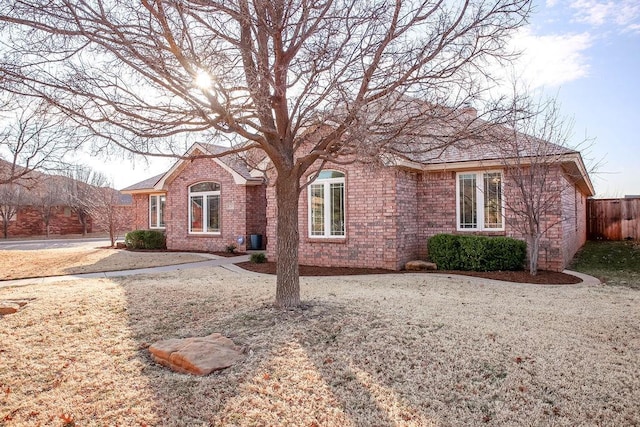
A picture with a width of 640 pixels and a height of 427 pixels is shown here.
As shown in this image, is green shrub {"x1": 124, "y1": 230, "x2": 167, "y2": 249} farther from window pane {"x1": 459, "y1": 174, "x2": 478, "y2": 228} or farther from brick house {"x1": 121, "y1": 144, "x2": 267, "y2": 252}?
window pane {"x1": 459, "y1": 174, "x2": 478, "y2": 228}

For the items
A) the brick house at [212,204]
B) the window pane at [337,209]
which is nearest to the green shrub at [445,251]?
the window pane at [337,209]

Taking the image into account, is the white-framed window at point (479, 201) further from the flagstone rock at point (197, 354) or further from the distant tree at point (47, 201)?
the distant tree at point (47, 201)

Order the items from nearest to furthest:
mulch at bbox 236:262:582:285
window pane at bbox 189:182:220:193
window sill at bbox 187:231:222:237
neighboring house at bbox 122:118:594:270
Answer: mulch at bbox 236:262:582:285 < neighboring house at bbox 122:118:594:270 < window sill at bbox 187:231:222:237 < window pane at bbox 189:182:220:193

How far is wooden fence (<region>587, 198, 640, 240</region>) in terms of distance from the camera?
19953 mm

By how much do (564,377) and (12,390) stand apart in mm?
5110

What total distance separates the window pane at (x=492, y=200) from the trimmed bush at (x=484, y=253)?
3.86ft

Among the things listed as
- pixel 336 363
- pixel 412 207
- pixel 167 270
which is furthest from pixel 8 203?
pixel 336 363

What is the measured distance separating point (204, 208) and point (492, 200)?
11.4 m

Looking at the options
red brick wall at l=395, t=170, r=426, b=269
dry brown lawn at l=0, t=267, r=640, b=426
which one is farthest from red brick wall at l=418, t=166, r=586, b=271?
dry brown lawn at l=0, t=267, r=640, b=426

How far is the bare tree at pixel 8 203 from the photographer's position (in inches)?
1216

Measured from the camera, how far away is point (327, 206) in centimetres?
1253

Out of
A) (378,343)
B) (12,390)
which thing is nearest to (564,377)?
(378,343)

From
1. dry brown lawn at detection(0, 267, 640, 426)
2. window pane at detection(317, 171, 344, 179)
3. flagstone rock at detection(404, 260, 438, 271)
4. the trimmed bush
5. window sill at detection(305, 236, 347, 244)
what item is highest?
window pane at detection(317, 171, 344, 179)

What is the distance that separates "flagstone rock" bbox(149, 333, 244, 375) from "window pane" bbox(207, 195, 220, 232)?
1308cm
